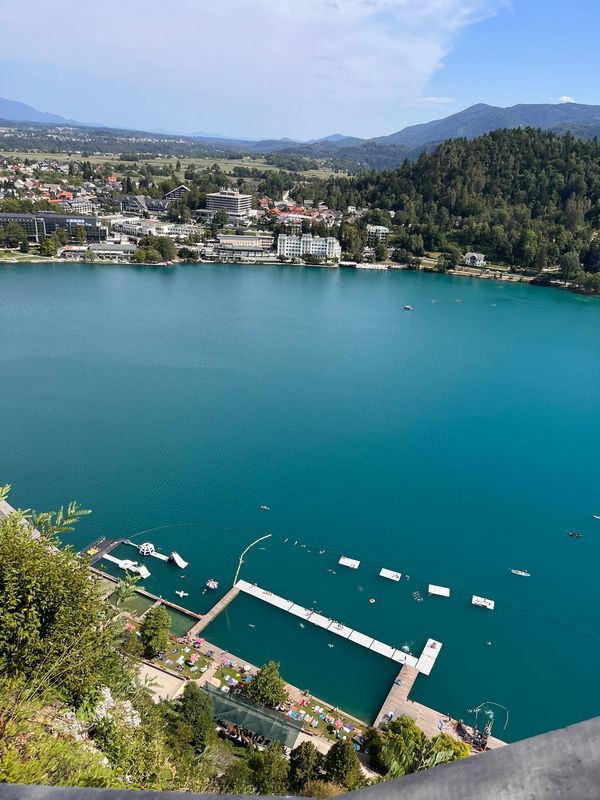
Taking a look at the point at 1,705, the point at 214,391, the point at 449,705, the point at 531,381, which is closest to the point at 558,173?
the point at 531,381

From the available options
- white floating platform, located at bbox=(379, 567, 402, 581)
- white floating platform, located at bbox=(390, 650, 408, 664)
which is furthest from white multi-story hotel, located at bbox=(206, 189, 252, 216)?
white floating platform, located at bbox=(390, 650, 408, 664)

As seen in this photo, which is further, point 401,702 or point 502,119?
point 502,119

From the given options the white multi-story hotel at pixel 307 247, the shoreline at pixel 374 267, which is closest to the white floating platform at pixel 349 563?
the shoreline at pixel 374 267

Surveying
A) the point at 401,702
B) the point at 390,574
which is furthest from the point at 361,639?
the point at 390,574

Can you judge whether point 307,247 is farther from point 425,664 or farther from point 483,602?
point 425,664

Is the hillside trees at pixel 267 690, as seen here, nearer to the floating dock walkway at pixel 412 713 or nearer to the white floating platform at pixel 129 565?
the floating dock walkway at pixel 412 713
